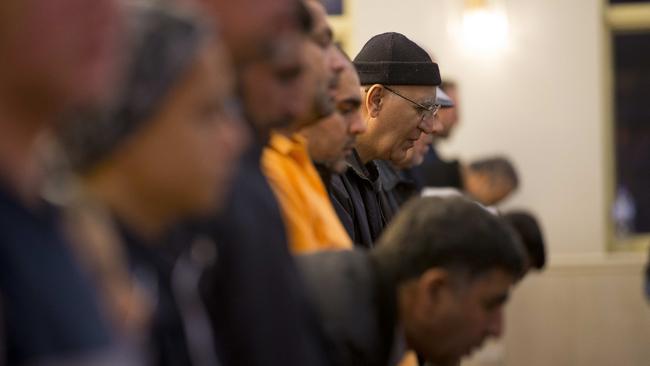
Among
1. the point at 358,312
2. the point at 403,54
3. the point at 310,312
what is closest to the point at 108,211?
the point at 310,312

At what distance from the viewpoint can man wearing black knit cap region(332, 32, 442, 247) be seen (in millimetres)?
4957

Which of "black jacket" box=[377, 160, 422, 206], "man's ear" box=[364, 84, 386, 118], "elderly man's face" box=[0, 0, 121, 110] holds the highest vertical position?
"elderly man's face" box=[0, 0, 121, 110]

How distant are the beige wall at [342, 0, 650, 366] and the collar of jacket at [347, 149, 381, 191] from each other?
6.10m

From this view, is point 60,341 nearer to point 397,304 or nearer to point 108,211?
point 108,211

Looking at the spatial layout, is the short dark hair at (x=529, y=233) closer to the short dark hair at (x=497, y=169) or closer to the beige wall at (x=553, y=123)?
the short dark hair at (x=497, y=169)

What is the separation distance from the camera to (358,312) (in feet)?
10.9

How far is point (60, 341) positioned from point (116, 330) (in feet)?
0.36

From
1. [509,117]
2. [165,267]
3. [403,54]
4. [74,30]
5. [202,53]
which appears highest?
[74,30]

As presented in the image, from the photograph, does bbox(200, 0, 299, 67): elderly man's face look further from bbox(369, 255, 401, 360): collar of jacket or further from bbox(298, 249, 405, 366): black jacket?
bbox(369, 255, 401, 360): collar of jacket

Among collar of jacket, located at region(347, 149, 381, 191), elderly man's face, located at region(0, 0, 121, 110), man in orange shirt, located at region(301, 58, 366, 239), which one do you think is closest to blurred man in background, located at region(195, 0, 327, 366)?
elderly man's face, located at region(0, 0, 121, 110)

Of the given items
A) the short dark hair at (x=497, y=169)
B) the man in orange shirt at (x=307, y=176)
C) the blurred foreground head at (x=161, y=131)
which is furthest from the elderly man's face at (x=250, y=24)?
the short dark hair at (x=497, y=169)

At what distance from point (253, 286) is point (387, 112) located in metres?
2.66

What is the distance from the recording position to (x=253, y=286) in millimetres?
2689

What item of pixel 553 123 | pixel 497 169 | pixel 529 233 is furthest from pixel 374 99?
pixel 553 123
